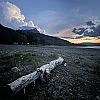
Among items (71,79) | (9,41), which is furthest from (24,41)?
(71,79)

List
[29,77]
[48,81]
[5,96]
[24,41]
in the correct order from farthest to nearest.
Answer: [24,41]
[48,81]
[29,77]
[5,96]

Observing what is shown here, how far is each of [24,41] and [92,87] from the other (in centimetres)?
9136

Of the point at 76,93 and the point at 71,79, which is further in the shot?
the point at 71,79

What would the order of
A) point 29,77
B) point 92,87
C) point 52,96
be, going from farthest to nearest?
point 92,87 → point 29,77 → point 52,96

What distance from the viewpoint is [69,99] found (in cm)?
1069

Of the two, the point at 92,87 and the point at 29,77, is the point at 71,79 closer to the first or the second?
the point at 92,87

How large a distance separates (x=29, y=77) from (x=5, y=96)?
2337 millimetres

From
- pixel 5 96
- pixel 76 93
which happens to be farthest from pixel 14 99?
pixel 76 93

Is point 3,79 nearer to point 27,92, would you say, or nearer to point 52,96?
point 27,92

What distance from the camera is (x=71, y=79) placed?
15141 mm

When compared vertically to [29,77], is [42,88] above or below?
below

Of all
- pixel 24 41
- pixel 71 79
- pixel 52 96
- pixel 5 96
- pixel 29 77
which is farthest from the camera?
pixel 24 41

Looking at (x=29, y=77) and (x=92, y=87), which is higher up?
(x=29, y=77)

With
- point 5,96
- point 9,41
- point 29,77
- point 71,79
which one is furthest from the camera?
point 9,41
